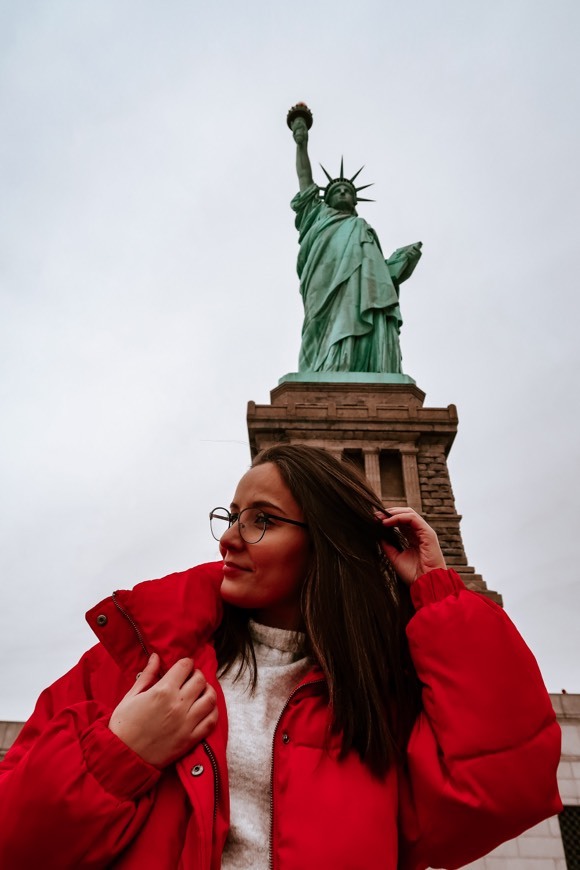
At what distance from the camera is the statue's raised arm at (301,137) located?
56.7 feet

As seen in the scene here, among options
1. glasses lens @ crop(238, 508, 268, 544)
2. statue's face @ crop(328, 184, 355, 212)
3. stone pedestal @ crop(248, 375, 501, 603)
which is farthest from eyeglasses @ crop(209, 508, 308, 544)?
statue's face @ crop(328, 184, 355, 212)

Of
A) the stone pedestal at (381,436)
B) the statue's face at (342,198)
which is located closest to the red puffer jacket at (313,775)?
the stone pedestal at (381,436)

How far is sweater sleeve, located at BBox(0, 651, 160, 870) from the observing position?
4.53 ft

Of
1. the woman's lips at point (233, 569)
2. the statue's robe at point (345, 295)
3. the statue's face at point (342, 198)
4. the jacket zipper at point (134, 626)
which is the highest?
the statue's face at point (342, 198)

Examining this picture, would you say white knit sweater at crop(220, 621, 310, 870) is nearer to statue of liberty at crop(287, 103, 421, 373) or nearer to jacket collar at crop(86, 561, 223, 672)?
jacket collar at crop(86, 561, 223, 672)

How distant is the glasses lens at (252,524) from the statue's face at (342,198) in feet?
53.2

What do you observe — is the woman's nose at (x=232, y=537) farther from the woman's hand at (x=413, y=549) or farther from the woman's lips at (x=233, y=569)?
the woman's hand at (x=413, y=549)

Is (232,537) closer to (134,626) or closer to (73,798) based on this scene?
(134,626)

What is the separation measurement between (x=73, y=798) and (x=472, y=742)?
0.91 m

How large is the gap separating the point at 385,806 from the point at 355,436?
1010 cm

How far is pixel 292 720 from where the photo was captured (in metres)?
1.70

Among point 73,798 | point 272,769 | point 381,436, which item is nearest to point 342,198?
point 381,436

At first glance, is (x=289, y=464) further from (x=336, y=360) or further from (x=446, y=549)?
(x=336, y=360)

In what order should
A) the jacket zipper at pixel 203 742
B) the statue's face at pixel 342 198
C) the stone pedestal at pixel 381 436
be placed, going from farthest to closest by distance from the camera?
the statue's face at pixel 342 198, the stone pedestal at pixel 381 436, the jacket zipper at pixel 203 742
